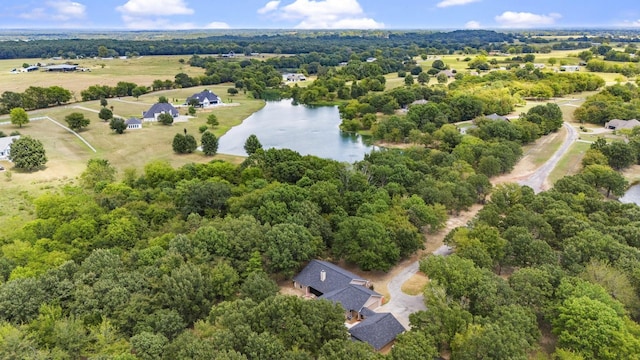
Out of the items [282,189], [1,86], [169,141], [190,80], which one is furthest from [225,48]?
[282,189]

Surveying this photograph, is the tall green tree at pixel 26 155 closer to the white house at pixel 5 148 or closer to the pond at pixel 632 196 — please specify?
the white house at pixel 5 148

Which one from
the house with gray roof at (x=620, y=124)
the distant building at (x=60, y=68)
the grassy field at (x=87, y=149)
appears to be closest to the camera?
the grassy field at (x=87, y=149)

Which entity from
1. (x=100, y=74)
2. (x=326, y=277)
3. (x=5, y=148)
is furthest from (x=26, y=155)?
(x=100, y=74)

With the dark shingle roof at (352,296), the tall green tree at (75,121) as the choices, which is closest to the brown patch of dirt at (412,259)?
the dark shingle roof at (352,296)

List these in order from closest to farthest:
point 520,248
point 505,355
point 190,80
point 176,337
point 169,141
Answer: point 505,355 < point 176,337 < point 520,248 < point 169,141 < point 190,80

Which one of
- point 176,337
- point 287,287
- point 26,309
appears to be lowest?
point 287,287

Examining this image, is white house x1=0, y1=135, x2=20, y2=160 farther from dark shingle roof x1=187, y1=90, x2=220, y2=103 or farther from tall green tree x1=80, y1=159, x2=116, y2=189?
dark shingle roof x1=187, y1=90, x2=220, y2=103

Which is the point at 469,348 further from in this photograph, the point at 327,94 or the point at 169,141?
the point at 327,94

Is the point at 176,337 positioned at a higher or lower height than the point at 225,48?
lower
